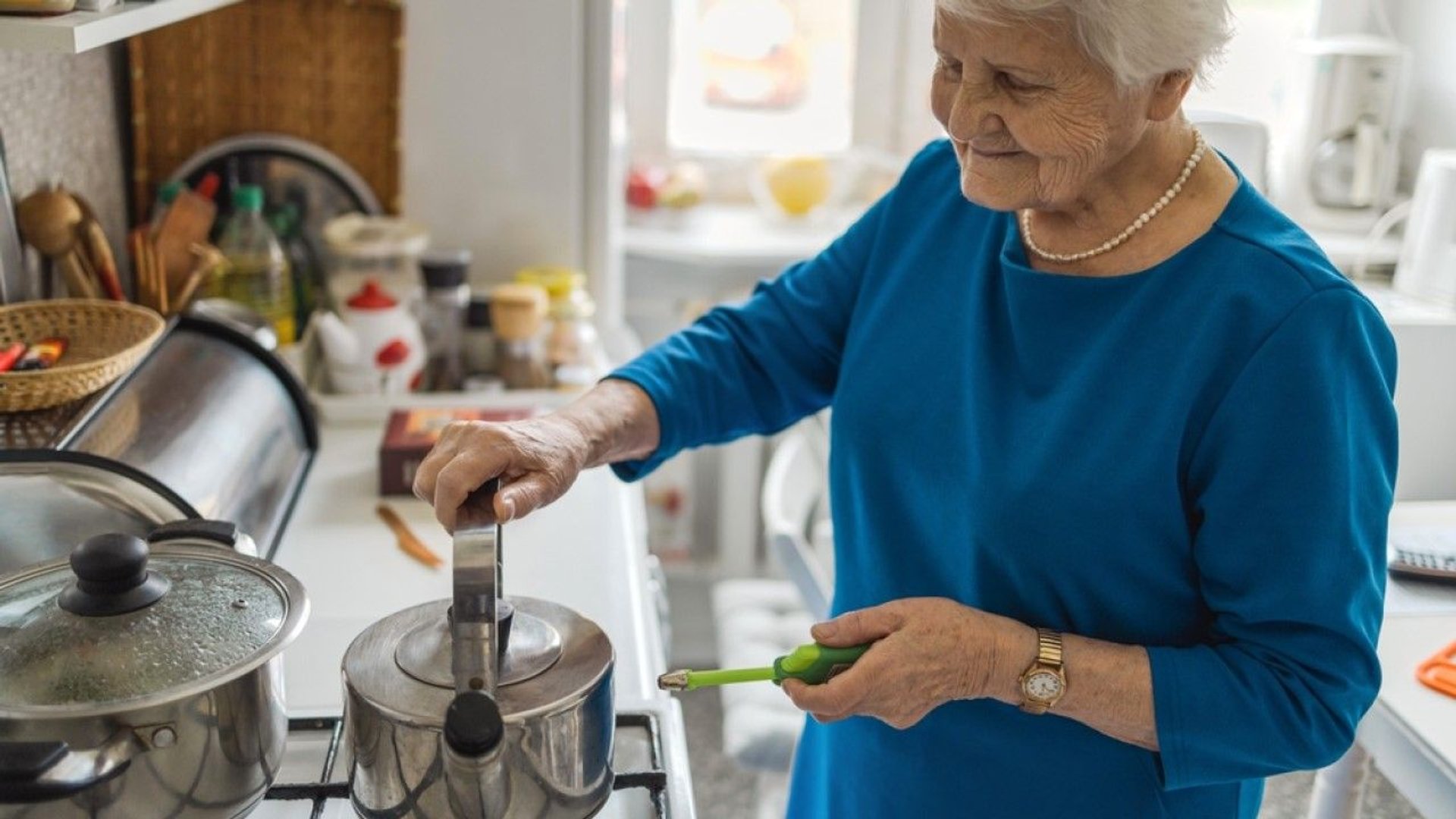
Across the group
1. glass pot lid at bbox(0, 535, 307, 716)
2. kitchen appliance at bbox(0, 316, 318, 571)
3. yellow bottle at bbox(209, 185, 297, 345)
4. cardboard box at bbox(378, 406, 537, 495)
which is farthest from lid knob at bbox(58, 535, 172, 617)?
yellow bottle at bbox(209, 185, 297, 345)

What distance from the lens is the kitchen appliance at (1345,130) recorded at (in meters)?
2.43

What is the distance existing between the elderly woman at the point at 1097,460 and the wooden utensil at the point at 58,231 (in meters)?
0.69

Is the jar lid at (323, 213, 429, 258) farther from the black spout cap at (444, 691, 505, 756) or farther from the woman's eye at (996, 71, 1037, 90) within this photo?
the black spout cap at (444, 691, 505, 756)

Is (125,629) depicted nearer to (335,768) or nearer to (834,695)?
(335,768)

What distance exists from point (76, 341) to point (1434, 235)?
6.60 feet

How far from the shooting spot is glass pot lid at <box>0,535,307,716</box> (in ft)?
2.24

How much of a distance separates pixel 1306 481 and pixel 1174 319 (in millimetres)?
134

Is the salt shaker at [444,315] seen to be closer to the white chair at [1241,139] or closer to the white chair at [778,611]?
the white chair at [778,611]

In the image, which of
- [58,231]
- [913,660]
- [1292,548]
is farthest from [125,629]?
[58,231]

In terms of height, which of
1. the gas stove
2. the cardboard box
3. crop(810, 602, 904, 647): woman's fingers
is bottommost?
the gas stove

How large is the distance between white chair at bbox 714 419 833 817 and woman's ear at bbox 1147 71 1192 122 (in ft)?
3.30

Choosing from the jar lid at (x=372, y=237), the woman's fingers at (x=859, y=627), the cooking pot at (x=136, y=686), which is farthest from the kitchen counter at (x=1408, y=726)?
the jar lid at (x=372, y=237)

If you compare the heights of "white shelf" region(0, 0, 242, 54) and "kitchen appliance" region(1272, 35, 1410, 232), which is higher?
"white shelf" region(0, 0, 242, 54)

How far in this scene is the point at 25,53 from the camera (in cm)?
138
